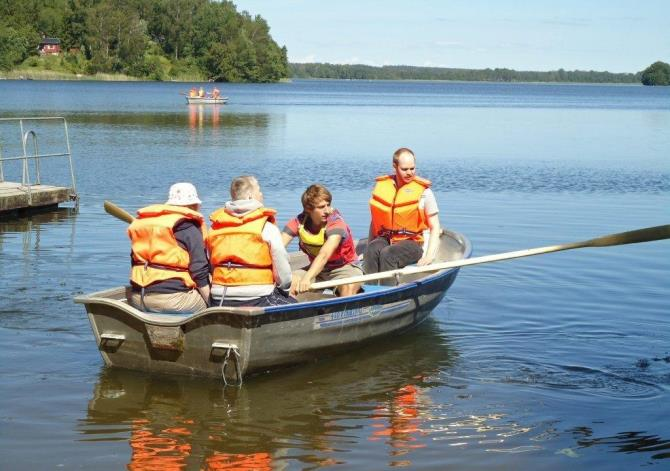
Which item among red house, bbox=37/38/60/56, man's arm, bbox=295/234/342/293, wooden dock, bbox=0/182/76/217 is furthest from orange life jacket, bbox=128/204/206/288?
red house, bbox=37/38/60/56

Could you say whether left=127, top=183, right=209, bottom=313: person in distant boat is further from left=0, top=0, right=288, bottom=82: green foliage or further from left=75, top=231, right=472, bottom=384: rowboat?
left=0, top=0, right=288, bottom=82: green foliage

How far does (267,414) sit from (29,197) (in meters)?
10.4

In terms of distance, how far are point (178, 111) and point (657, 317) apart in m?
48.6

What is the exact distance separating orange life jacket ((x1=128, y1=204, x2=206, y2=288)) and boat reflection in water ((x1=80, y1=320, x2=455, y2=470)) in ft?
2.80

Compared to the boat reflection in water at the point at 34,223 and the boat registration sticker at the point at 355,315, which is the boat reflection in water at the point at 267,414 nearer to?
the boat registration sticker at the point at 355,315

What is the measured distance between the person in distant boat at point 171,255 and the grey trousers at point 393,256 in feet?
7.98

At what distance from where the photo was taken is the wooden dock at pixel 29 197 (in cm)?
1630

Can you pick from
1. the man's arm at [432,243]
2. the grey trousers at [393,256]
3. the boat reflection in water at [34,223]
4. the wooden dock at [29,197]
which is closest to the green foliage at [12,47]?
the wooden dock at [29,197]

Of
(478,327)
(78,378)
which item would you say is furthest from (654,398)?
(78,378)

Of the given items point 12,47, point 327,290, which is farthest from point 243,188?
point 12,47

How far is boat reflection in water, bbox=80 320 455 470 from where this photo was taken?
668 centimetres

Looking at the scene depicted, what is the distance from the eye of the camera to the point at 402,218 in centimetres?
1006

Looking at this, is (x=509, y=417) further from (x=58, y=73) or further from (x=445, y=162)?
(x=58, y=73)

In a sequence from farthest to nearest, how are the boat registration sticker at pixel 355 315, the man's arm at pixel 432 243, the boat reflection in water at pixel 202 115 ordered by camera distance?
the boat reflection in water at pixel 202 115
the man's arm at pixel 432 243
the boat registration sticker at pixel 355 315
